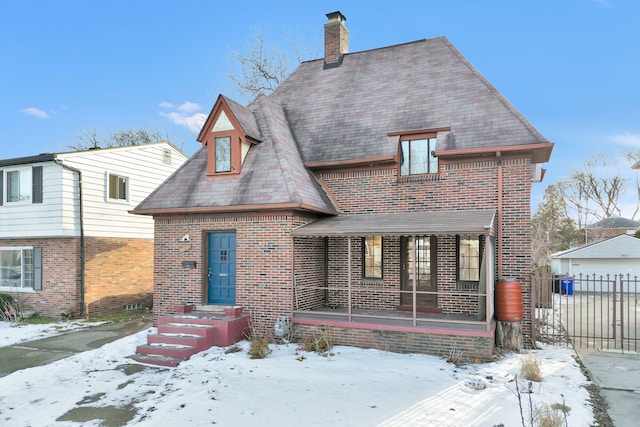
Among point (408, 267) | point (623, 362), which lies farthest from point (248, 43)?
point (623, 362)

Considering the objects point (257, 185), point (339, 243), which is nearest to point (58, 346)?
point (257, 185)

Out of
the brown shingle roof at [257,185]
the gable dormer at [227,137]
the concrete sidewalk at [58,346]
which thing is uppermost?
the gable dormer at [227,137]

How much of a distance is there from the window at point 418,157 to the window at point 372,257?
2.13 metres

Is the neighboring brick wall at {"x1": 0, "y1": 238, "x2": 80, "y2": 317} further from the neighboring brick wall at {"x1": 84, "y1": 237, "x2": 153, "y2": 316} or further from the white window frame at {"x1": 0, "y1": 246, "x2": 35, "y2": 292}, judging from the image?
the neighboring brick wall at {"x1": 84, "y1": 237, "x2": 153, "y2": 316}

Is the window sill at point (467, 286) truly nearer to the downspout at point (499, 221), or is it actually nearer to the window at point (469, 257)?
the window at point (469, 257)

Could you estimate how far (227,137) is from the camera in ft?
39.7

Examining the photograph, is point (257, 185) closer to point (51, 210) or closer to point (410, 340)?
point (410, 340)

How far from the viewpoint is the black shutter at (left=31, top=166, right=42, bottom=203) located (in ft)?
47.4

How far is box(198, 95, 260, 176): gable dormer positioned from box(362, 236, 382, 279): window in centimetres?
427

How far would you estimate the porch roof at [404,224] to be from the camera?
9.16 metres

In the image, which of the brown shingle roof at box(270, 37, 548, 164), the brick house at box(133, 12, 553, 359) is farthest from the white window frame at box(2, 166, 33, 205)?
the brown shingle roof at box(270, 37, 548, 164)

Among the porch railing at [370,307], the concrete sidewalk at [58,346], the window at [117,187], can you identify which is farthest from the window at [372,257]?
the window at [117,187]

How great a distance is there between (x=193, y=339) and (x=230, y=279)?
227cm

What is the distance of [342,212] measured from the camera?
12.4 m
